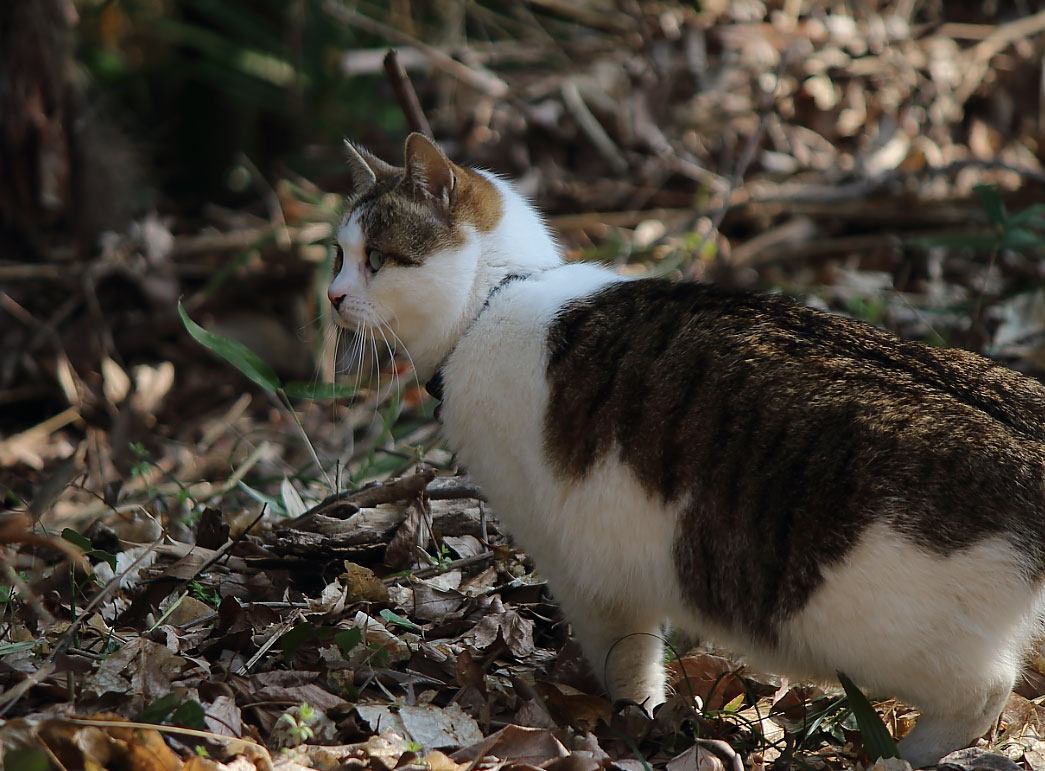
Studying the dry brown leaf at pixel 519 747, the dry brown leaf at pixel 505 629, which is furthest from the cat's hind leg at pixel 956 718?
the dry brown leaf at pixel 505 629

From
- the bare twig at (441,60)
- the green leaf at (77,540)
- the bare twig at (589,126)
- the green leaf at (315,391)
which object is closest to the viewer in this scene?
the green leaf at (77,540)

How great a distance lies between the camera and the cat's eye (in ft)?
9.32

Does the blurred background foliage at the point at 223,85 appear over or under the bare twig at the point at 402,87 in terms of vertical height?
under

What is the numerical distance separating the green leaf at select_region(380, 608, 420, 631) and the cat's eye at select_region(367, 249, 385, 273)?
3.01 feet

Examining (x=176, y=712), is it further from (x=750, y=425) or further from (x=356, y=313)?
(x=750, y=425)

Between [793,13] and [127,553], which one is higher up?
[793,13]

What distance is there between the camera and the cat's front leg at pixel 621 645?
8.45 ft

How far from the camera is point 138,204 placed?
6.05m

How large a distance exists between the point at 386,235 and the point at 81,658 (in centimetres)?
129

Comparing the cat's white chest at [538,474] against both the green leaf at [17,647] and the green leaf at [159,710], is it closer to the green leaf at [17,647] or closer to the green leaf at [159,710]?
the green leaf at [159,710]

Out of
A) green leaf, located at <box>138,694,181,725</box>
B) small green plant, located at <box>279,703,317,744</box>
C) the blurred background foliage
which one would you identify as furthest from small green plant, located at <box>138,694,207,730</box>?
the blurred background foliage

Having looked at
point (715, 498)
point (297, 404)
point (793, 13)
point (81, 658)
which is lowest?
point (297, 404)

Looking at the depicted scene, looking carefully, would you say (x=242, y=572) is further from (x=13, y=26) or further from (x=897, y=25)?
(x=897, y=25)

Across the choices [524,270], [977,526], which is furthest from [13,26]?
[977,526]
